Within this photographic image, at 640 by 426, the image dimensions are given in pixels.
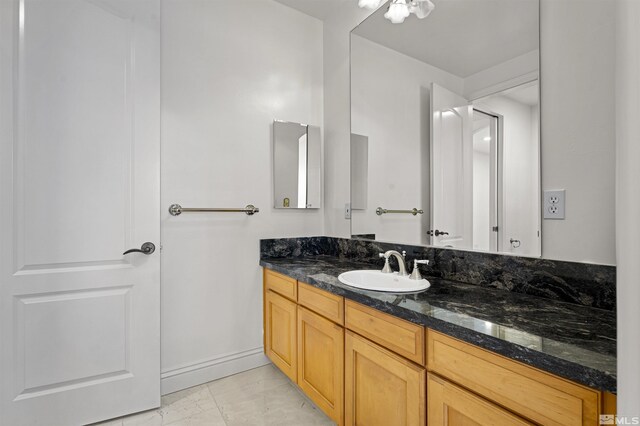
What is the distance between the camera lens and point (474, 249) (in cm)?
152

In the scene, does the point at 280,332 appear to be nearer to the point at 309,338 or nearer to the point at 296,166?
the point at 309,338

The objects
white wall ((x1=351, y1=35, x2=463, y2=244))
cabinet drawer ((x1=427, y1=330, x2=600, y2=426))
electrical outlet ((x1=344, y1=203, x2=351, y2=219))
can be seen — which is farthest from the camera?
electrical outlet ((x1=344, y1=203, x2=351, y2=219))

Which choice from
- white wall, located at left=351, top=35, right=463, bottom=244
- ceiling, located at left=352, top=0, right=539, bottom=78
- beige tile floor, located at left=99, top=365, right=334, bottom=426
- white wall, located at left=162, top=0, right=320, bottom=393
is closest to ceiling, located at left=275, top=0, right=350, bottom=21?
white wall, located at left=162, top=0, right=320, bottom=393

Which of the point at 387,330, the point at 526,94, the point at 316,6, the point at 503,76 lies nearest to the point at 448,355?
the point at 387,330

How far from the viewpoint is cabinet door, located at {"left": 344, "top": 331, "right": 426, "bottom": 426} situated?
1119mm

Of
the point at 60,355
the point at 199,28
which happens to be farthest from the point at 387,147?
the point at 60,355

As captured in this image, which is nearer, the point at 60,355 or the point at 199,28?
the point at 60,355

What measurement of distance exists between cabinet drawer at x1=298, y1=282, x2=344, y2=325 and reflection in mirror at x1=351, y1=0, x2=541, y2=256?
2.05ft

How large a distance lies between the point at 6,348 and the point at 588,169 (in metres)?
2.61

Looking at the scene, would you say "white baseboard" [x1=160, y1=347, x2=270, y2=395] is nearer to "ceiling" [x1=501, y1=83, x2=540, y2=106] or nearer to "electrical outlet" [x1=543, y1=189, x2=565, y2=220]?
"electrical outlet" [x1=543, y1=189, x2=565, y2=220]

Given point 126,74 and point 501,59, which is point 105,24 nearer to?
point 126,74

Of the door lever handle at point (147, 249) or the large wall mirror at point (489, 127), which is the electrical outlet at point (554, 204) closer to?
the large wall mirror at point (489, 127)

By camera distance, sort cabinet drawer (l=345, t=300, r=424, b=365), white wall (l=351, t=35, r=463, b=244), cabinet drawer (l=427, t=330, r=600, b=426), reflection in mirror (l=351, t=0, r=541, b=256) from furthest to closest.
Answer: white wall (l=351, t=35, r=463, b=244) < reflection in mirror (l=351, t=0, r=541, b=256) < cabinet drawer (l=345, t=300, r=424, b=365) < cabinet drawer (l=427, t=330, r=600, b=426)

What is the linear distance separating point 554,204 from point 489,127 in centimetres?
44
